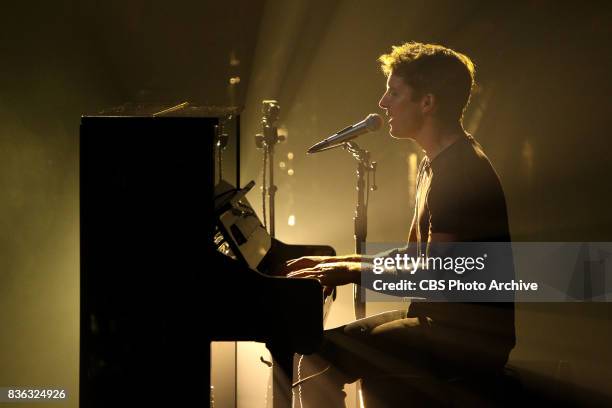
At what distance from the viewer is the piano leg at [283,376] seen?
69.6 inches

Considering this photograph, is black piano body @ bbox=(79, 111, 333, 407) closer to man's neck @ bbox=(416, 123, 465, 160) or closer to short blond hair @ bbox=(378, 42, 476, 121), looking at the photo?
man's neck @ bbox=(416, 123, 465, 160)

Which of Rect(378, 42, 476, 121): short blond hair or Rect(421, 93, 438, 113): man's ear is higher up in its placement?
Rect(378, 42, 476, 121): short blond hair

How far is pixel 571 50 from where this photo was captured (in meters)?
2.76

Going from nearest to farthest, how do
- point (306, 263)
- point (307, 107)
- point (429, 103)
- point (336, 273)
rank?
1. point (336, 273)
2. point (306, 263)
3. point (429, 103)
4. point (307, 107)

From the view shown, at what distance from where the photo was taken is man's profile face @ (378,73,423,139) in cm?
229

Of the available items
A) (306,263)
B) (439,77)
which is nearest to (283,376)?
(306,263)

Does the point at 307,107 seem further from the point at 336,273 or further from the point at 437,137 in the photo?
the point at 336,273

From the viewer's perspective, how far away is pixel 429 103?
7.45ft

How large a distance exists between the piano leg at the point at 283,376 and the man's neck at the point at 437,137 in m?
0.81

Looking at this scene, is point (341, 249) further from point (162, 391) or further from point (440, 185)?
point (162, 391)

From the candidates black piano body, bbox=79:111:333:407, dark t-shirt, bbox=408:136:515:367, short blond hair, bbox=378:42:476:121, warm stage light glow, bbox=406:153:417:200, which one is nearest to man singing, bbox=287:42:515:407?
dark t-shirt, bbox=408:136:515:367

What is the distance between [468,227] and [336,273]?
0.42 metres

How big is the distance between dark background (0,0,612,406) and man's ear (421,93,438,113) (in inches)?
32.5

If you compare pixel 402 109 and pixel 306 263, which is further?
pixel 402 109
